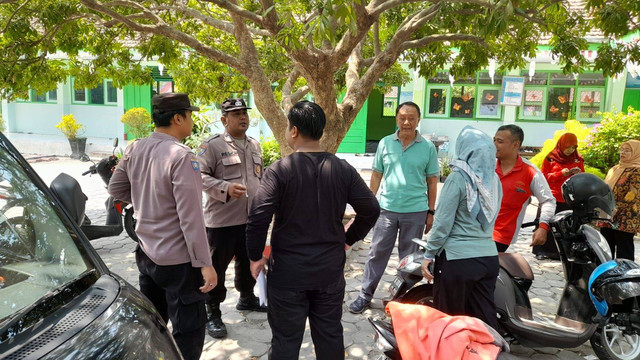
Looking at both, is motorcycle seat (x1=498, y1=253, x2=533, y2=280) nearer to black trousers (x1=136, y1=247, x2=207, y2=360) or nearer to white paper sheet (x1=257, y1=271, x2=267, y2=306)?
white paper sheet (x1=257, y1=271, x2=267, y2=306)

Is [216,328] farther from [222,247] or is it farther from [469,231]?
[469,231]

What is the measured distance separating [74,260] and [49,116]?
1994cm

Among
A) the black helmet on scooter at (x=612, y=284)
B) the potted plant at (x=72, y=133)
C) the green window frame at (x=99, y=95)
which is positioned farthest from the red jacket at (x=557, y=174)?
the green window frame at (x=99, y=95)

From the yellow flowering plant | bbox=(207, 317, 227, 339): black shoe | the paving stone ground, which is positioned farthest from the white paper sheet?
the yellow flowering plant

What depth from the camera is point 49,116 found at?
19.0m

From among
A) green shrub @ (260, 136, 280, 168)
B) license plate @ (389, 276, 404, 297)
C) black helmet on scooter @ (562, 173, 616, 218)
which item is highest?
black helmet on scooter @ (562, 173, 616, 218)

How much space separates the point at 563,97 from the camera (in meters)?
14.5

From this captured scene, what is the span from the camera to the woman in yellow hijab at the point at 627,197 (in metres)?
4.66

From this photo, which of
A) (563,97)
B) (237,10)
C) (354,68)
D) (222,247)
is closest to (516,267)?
(222,247)

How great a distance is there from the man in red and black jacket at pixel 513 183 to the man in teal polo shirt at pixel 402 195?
63cm

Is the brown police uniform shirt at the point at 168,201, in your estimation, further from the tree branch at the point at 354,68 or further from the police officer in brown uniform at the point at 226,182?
the tree branch at the point at 354,68

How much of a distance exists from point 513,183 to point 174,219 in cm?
274

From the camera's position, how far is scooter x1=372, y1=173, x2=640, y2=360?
126 inches

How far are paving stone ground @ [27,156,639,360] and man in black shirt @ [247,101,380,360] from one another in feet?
3.20
